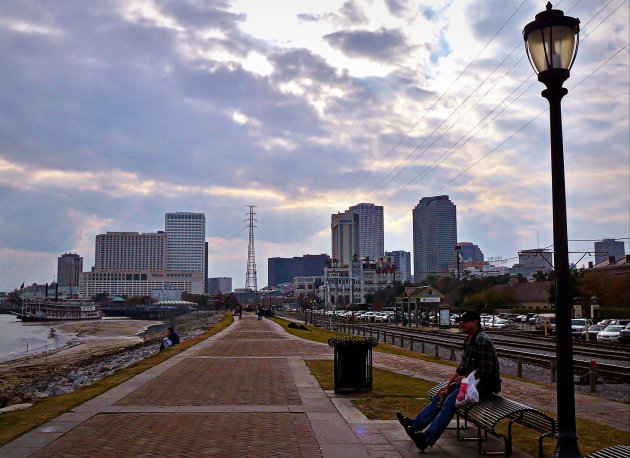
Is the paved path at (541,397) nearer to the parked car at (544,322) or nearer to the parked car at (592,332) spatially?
the parked car at (592,332)

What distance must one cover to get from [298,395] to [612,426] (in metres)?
5.52

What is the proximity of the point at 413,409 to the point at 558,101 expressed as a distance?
589 centimetres

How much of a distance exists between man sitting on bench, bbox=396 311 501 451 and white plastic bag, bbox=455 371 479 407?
0.16 meters

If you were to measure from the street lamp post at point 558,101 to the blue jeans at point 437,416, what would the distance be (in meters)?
1.71

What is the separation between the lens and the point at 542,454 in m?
6.80

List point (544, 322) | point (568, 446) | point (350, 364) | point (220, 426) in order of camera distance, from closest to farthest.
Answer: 1. point (568, 446)
2. point (220, 426)
3. point (350, 364)
4. point (544, 322)

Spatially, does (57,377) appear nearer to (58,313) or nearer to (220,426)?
(220,426)

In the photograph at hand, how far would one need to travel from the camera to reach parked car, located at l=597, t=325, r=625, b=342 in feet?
115

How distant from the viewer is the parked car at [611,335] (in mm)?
35125

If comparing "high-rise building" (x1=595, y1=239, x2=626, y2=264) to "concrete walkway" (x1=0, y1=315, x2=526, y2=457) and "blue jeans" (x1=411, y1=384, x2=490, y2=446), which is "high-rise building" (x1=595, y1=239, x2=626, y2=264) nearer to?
"concrete walkway" (x1=0, y1=315, x2=526, y2=457)

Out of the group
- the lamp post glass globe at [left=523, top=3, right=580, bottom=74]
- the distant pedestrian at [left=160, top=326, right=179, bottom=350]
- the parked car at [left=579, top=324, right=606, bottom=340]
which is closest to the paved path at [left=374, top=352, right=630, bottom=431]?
the lamp post glass globe at [left=523, top=3, right=580, bottom=74]

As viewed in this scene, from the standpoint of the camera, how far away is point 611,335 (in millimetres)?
35344

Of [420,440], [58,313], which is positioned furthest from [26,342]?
[58,313]

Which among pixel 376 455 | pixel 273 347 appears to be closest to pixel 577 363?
pixel 273 347
